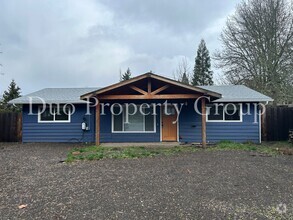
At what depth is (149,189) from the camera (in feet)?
16.4

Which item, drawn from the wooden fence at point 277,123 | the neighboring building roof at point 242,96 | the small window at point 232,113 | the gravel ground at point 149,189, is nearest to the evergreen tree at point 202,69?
the neighboring building roof at point 242,96

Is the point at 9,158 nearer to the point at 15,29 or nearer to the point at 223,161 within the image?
the point at 223,161

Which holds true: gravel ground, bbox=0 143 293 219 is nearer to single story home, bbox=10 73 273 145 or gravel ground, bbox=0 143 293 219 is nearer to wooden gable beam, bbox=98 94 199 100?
wooden gable beam, bbox=98 94 199 100

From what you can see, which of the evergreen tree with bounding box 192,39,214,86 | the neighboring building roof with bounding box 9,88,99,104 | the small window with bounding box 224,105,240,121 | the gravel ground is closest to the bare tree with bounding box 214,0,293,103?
the small window with bounding box 224,105,240,121

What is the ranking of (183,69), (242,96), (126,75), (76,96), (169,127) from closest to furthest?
1. (242,96)
2. (169,127)
3. (76,96)
4. (183,69)
5. (126,75)

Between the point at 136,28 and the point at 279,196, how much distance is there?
57.0 feet

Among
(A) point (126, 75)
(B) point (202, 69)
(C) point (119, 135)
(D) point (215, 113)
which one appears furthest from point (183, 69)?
(C) point (119, 135)

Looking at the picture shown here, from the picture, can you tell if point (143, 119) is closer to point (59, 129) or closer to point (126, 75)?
point (59, 129)

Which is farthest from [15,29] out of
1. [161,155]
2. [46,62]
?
[161,155]

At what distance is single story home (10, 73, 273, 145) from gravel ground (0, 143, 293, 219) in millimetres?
5266

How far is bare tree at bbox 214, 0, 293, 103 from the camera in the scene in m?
19.0

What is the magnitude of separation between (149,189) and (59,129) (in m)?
10.1

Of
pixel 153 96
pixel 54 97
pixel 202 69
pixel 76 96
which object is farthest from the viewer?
pixel 202 69

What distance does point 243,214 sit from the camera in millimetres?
3795
